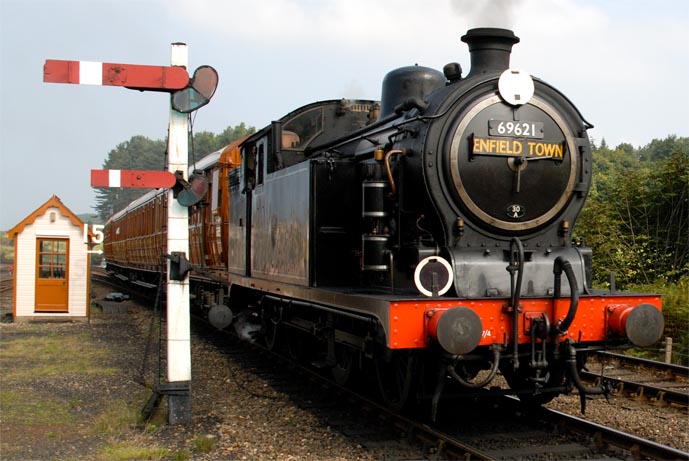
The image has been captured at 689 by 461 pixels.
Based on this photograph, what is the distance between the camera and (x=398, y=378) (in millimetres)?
6230

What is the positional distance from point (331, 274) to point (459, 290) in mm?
1898

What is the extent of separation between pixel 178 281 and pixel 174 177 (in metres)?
0.96

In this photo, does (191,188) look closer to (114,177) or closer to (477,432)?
(114,177)

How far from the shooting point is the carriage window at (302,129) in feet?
28.6

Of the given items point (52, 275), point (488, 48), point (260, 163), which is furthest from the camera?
point (52, 275)

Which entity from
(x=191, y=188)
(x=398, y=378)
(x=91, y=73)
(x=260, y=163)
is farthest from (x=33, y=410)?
(x=260, y=163)

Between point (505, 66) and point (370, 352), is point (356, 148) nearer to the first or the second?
point (505, 66)

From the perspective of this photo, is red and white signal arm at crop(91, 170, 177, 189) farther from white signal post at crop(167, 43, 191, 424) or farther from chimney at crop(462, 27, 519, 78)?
chimney at crop(462, 27, 519, 78)

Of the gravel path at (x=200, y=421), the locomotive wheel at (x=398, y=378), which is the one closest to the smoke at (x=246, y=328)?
the gravel path at (x=200, y=421)

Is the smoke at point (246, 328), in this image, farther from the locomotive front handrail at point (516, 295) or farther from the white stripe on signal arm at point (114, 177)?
the locomotive front handrail at point (516, 295)

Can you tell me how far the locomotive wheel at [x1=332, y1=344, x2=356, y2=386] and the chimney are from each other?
9.64 feet

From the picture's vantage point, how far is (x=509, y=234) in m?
Result: 5.97

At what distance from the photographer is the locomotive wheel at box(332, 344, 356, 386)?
7234 mm

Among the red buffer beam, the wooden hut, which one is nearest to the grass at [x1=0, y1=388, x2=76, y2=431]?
the red buffer beam
